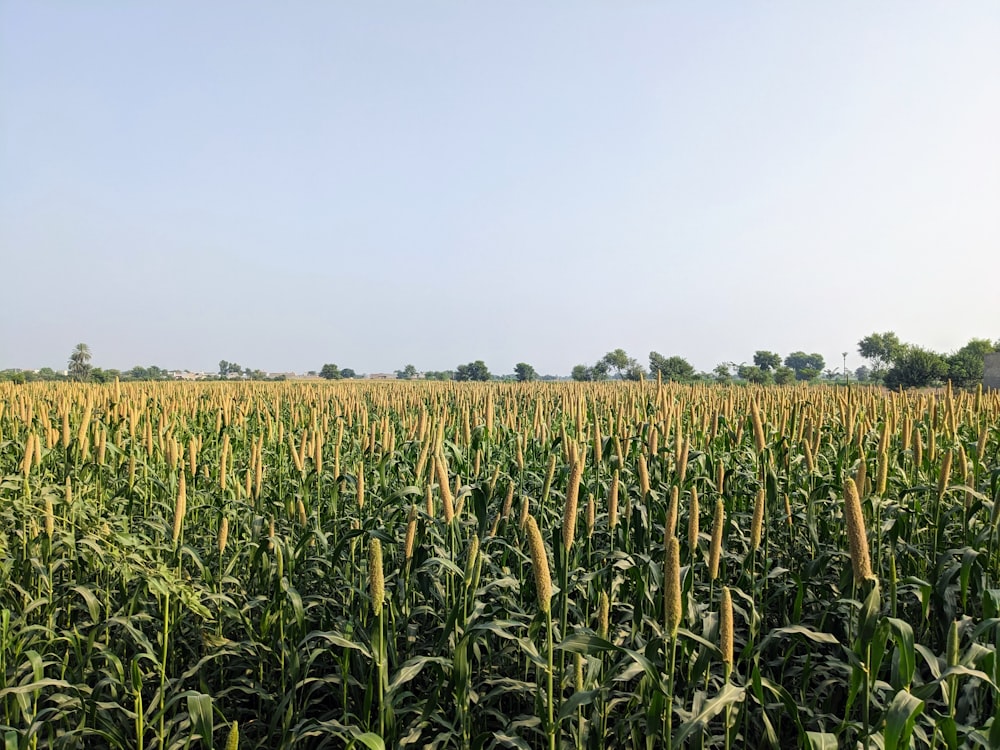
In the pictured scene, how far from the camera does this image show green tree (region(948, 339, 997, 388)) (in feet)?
190

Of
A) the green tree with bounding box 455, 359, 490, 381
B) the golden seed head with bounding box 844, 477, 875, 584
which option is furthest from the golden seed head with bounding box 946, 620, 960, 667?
the green tree with bounding box 455, 359, 490, 381

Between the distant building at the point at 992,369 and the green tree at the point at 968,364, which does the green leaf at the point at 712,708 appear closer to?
the distant building at the point at 992,369

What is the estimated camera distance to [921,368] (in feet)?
182

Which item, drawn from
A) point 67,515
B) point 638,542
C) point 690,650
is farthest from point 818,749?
point 67,515

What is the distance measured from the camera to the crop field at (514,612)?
7.49 ft

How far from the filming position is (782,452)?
5109 mm

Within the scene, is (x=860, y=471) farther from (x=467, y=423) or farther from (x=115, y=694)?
(x=115, y=694)

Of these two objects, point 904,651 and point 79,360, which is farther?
point 79,360

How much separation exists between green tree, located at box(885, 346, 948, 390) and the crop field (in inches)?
2343

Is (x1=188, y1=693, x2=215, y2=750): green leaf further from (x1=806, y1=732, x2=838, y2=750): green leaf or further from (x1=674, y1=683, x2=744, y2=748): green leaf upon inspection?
(x1=806, y1=732, x2=838, y2=750): green leaf

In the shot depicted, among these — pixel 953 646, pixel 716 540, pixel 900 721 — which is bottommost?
pixel 900 721

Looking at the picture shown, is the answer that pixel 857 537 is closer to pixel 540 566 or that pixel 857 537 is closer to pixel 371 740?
pixel 540 566

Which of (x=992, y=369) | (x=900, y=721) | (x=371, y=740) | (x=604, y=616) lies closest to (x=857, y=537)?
(x=900, y=721)

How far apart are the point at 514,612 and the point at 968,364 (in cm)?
7413
